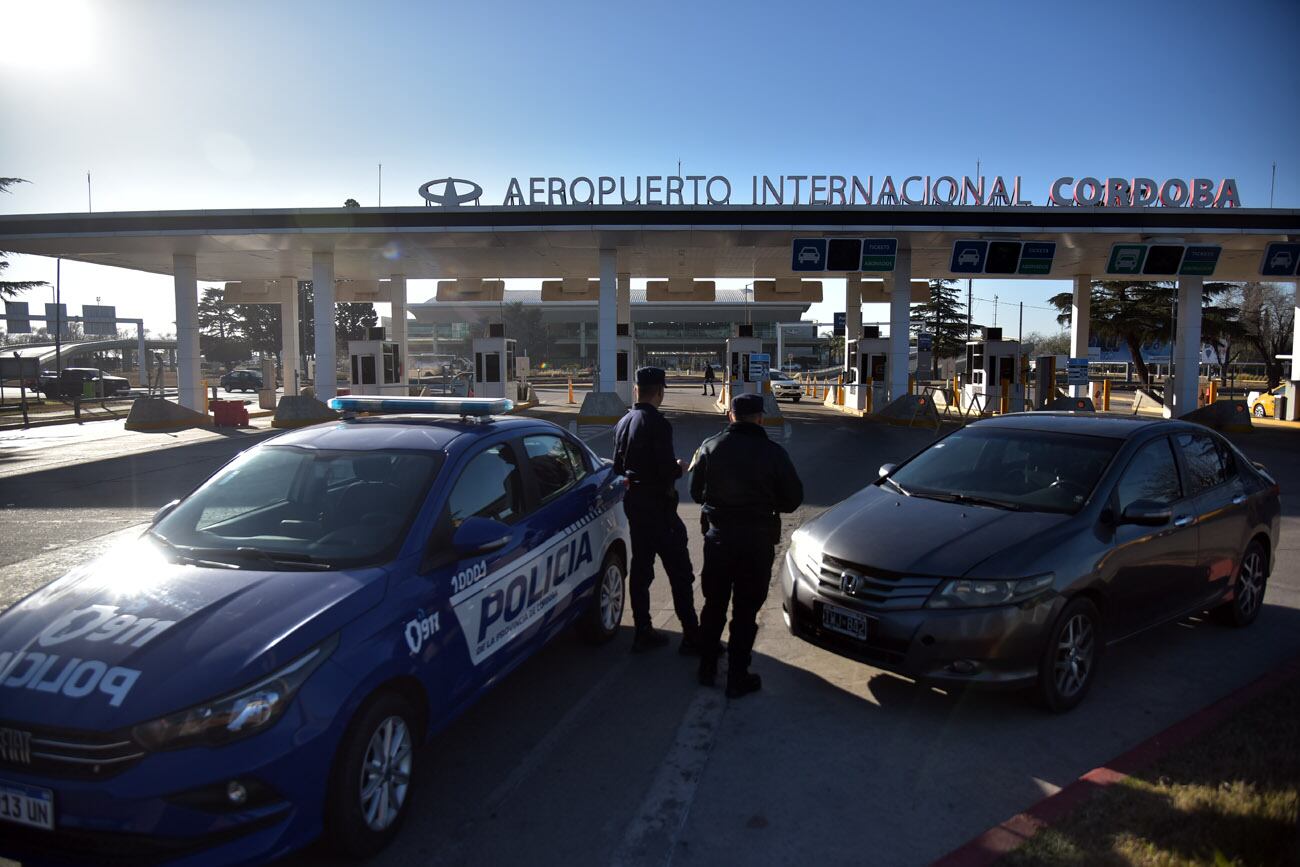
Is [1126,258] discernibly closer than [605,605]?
No

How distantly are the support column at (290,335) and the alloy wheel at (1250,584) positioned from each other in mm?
31581

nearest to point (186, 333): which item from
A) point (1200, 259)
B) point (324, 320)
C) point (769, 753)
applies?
point (324, 320)

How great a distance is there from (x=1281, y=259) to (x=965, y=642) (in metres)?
24.6

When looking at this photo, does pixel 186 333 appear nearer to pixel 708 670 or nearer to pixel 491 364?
pixel 491 364

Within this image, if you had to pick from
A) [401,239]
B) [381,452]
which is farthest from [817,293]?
[381,452]

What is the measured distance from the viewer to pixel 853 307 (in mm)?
31719

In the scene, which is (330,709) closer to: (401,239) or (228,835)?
(228,835)

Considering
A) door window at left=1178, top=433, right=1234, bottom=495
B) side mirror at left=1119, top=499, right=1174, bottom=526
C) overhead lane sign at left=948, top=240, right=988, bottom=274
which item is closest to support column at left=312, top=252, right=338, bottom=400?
overhead lane sign at left=948, top=240, right=988, bottom=274

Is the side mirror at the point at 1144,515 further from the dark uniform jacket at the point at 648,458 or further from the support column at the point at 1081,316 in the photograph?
the support column at the point at 1081,316

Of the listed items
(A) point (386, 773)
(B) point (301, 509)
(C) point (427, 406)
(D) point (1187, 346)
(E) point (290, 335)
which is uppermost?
(E) point (290, 335)

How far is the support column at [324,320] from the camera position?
24.1 metres

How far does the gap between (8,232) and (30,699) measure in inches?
974

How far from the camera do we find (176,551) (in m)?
3.96

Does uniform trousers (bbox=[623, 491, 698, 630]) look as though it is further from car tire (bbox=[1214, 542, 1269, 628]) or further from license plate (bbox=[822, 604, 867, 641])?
car tire (bbox=[1214, 542, 1269, 628])
